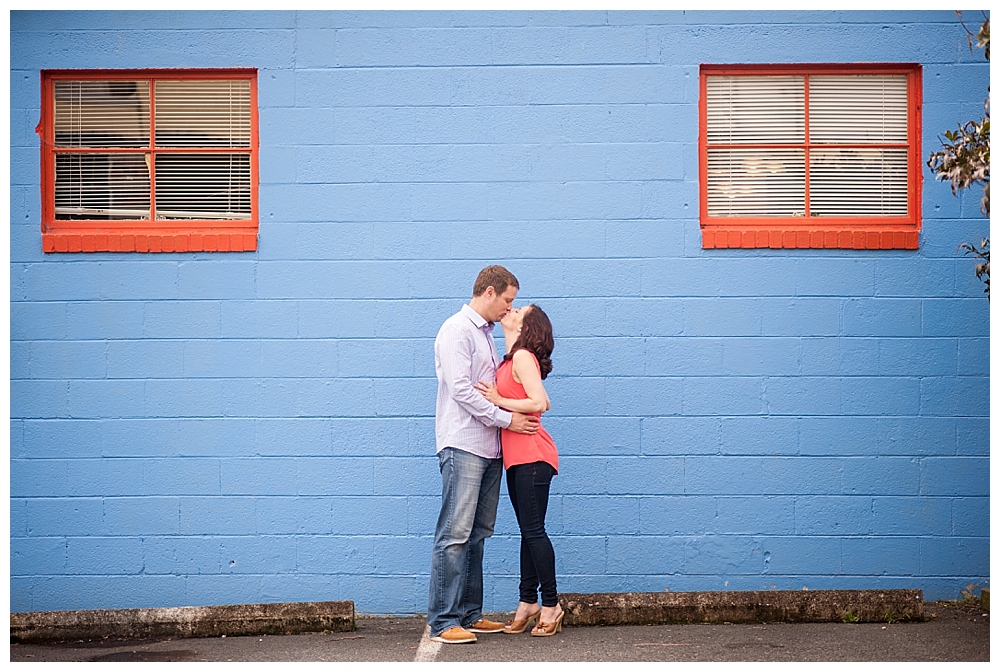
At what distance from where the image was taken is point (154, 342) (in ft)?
20.1

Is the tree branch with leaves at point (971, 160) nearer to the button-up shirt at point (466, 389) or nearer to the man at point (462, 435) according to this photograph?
the man at point (462, 435)

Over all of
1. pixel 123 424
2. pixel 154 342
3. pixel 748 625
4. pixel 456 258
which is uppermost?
pixel 456 258

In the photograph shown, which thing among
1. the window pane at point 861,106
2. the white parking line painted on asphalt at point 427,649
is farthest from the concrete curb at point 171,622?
the window pane at point 861,106

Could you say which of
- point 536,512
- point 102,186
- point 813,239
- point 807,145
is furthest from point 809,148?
point 102,186

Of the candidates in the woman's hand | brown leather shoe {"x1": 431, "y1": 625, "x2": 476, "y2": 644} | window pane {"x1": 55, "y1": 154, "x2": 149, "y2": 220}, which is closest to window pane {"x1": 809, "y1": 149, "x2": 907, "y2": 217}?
the woman's hand

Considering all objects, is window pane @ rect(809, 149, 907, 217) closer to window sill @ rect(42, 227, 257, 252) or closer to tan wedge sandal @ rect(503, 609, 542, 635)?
tan wedge sandal @ rect(503, 609, 542, 635)

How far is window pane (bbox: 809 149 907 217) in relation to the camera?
6.23 m

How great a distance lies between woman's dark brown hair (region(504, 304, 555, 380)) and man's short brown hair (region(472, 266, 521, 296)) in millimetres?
180

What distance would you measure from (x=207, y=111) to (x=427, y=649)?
330 centimetres

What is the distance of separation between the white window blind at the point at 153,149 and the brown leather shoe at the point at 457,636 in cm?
265

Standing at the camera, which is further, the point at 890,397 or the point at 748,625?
the point at 890,397

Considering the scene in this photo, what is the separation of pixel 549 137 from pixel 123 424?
115 inches

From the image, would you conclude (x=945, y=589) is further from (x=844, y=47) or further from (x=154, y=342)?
(x=154, y=342)

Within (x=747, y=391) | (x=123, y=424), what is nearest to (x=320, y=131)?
(x=123, y=424)
